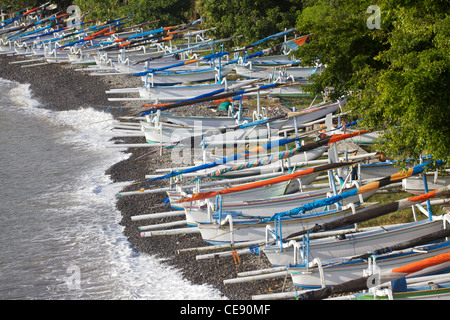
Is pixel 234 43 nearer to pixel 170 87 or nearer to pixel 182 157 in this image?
pixel 170 87

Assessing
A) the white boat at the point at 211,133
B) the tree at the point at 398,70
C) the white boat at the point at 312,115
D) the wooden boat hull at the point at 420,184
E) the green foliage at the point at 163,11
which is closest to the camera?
the tree at the point at 398,70

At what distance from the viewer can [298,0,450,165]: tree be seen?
14867mm

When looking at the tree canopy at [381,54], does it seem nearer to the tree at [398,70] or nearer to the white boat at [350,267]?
the tree at [398,70]

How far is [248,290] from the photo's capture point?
1683 cm

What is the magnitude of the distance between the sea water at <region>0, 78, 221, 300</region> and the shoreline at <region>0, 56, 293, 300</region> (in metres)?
0.42

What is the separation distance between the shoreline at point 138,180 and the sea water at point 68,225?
421 millimetres

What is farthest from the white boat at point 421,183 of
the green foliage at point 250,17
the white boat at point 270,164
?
the green foliage at point 250,17

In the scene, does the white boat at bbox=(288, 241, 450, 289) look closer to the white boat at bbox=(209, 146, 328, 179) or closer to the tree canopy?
the tree canopy

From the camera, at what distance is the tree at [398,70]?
14.9 metres

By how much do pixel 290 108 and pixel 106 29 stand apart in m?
25.0

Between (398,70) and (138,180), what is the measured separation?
12.7 meters

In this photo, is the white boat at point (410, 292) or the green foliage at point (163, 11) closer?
the white boat at point (410, 292)

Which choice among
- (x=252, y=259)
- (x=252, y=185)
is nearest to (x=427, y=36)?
(x=252, y=185)

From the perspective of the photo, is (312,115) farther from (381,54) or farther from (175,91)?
(381,54)
